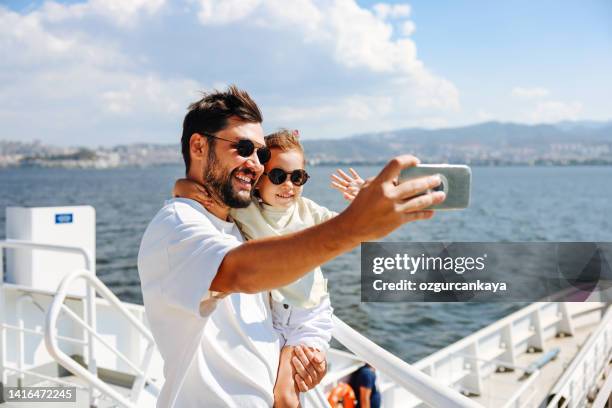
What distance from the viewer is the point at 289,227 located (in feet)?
5.12

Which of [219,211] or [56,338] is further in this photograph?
[56,338]

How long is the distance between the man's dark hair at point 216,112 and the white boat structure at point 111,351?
0.70 m

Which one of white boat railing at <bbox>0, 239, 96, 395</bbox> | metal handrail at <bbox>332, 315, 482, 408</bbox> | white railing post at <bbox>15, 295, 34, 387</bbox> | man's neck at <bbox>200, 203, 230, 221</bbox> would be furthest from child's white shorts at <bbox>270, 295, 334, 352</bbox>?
white railing post at <bbox>15, 295, 34, 387</bbox>

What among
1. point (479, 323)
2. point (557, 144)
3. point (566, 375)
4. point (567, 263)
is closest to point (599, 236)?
point (567, 263)

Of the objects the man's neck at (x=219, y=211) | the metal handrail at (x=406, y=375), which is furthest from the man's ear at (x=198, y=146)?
the metal handrail at (x=406, y=375)

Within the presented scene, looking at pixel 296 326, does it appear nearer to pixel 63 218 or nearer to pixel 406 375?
pixel 406 375

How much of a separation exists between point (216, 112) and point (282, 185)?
12.7 inches

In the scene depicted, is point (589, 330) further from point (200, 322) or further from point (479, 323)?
point (200, 322)

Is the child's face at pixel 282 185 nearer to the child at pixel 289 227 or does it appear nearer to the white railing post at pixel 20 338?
the child at pixel 289 227

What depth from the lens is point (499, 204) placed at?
180ft

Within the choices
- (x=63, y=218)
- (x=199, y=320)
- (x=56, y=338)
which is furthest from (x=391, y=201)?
(x=63, y=218)

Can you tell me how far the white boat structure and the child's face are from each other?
1.43ft

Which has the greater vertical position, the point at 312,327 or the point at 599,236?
the point at 312,327

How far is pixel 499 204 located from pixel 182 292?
57.1m
